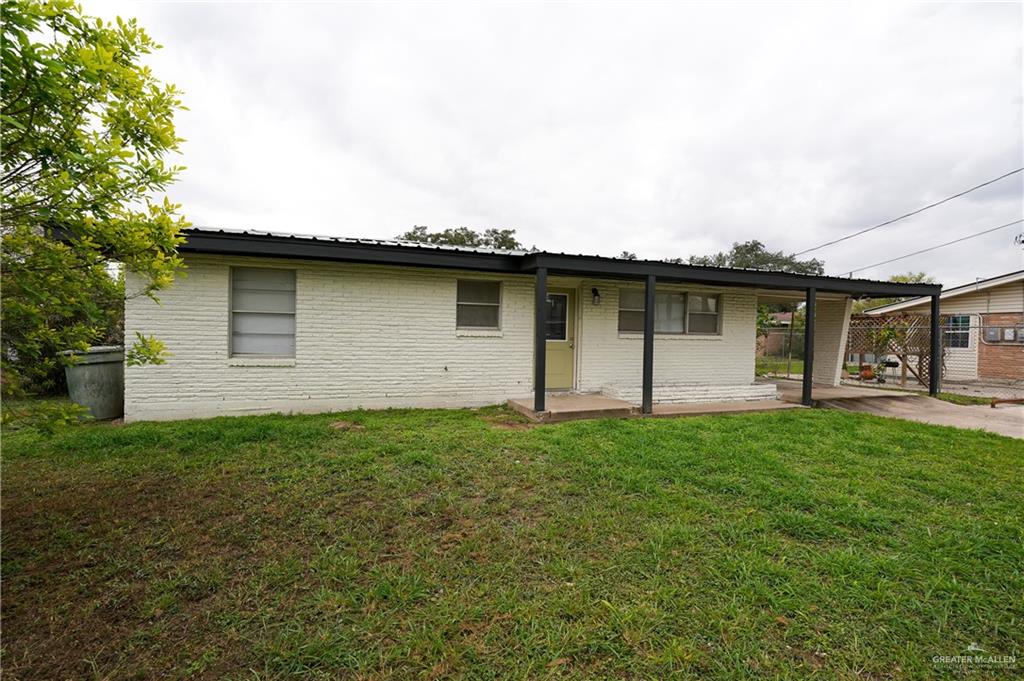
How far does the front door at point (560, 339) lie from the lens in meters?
8.91

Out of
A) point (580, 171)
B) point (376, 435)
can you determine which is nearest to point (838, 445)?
point (376, 435)

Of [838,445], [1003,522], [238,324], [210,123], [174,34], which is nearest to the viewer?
[1003,522]

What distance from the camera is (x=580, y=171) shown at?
18266 millimetres

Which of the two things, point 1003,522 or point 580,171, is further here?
point 580,171

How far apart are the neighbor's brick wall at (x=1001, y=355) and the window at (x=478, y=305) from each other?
726 inches

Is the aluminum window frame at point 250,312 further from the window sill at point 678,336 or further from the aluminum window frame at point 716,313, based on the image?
the aluminum window frame at point 716,313

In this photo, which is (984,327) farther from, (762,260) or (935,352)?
(762,260)

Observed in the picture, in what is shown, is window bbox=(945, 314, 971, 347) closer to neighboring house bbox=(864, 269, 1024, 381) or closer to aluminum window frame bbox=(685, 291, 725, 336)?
neighboring house bbox=(864, 269, 1024, 381)

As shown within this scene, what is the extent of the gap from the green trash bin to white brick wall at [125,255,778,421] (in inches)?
21.9

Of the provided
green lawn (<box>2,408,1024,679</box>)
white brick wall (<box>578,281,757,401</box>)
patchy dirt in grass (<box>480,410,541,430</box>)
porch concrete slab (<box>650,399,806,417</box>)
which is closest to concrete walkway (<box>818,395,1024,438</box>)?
porch concrete slab (<box>650,399,806,417</box>)

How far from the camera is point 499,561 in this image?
2.76m

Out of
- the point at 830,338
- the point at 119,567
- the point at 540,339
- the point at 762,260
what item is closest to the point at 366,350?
the point at 540,339

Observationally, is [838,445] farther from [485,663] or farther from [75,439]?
[75,439]

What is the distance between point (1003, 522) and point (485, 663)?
173 inches
